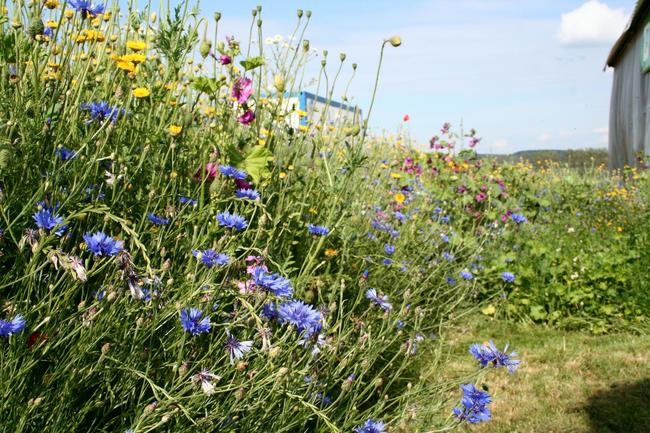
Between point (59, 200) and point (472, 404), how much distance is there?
4.49ft

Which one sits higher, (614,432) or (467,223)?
(467,223)

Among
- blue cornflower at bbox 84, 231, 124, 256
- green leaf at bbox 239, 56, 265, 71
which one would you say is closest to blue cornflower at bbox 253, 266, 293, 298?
blue cornflower at bbox 84, 231, 124, 256

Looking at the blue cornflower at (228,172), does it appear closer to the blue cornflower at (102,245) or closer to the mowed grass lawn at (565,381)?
the blue cornflower at (102,245)

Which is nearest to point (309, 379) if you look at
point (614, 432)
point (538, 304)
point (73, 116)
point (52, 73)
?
point (73, 116)

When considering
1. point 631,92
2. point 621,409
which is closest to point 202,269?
point 621,409

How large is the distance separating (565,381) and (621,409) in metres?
0.37

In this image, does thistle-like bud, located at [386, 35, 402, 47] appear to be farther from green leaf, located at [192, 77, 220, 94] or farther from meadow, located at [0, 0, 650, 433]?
green leaf, located at [192, 77, 220, 94]

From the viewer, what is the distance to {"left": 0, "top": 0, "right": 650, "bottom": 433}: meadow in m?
1.69

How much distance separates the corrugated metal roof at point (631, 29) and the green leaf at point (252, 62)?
441 inches

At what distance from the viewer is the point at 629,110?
13500 mm

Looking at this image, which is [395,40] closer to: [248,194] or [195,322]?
[248,194]

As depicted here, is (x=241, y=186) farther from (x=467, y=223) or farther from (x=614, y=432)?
(x=467, y=223)

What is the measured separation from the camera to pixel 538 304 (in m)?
4.86

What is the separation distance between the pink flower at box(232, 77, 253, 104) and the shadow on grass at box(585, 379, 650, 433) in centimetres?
235
